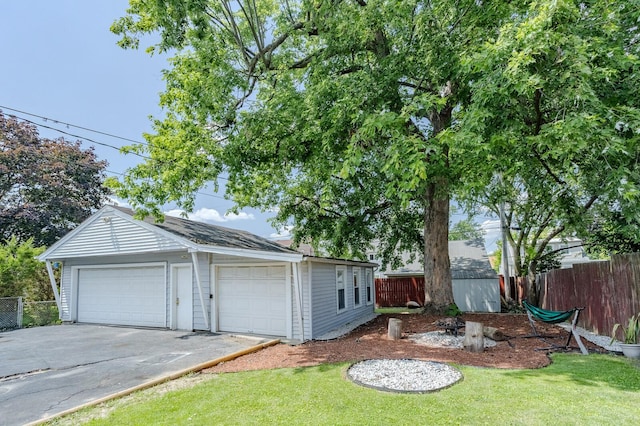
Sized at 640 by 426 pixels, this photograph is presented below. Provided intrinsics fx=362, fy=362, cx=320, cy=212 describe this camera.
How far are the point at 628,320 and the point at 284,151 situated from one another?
954 cm

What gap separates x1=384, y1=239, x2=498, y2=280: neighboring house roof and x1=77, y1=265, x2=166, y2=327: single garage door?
567 inches

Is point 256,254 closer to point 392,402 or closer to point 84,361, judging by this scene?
point 84,361

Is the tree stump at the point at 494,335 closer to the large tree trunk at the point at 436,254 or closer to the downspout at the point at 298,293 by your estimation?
the large tree trunk at the point at 436,254

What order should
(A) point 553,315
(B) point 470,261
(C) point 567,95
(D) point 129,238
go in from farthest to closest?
(B) point 470,261 → (D) point 129,238 → (A) point 553,315 → (C) point 567,95

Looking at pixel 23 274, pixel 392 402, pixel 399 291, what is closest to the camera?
pixel 392 402

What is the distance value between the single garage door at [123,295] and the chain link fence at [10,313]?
1.83 m

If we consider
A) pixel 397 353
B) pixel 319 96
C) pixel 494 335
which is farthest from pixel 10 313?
pixel 494 335

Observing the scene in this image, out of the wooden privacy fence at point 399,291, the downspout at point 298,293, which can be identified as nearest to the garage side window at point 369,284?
the wooden privacy fence at point 399,291

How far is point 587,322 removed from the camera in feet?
33.7

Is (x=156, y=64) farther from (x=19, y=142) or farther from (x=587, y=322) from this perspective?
(x=587, y=322)

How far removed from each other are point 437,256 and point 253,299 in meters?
6.56

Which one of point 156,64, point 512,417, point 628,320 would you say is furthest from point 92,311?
point 628,320

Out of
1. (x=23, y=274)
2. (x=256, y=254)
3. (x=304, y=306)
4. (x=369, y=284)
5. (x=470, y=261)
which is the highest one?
(x=256, y=254)

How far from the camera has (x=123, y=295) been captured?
13383mm
